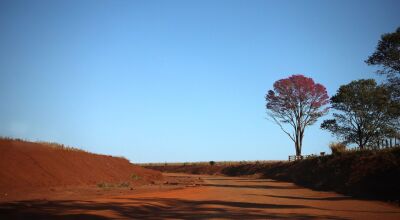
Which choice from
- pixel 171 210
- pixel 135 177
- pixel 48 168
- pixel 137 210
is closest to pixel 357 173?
pixel 171 210

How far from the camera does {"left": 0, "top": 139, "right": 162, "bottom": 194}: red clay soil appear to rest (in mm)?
20250

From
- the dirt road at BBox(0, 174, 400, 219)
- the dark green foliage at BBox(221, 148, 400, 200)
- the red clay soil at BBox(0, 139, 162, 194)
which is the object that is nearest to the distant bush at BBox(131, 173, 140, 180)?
the red clay soil at BBox(0, 139, 162, 194)

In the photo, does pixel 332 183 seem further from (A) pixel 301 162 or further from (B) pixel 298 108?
(B) pixel 298 108

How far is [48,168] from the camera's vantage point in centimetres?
2369

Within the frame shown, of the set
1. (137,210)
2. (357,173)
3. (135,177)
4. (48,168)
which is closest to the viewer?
(137,210)

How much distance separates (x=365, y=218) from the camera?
43.5 feet

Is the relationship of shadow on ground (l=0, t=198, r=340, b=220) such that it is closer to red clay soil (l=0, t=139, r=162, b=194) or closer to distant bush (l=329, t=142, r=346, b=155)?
red clay soil (l=0, t=139, r=162, b=194)

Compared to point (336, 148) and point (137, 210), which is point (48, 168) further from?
point (336, 148)

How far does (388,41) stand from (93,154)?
24007 mm

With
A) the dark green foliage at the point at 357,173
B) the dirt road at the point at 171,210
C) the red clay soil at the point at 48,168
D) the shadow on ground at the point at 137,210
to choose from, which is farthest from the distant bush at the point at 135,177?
the shadow on ground at the point at 137,210

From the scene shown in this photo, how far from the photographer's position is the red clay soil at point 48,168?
20250 mm

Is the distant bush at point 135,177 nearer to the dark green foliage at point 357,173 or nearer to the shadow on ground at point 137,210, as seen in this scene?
the dark green foliage at point 357,173

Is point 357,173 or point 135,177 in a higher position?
point 357,173

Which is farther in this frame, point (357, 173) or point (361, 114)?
point (361, 114)
